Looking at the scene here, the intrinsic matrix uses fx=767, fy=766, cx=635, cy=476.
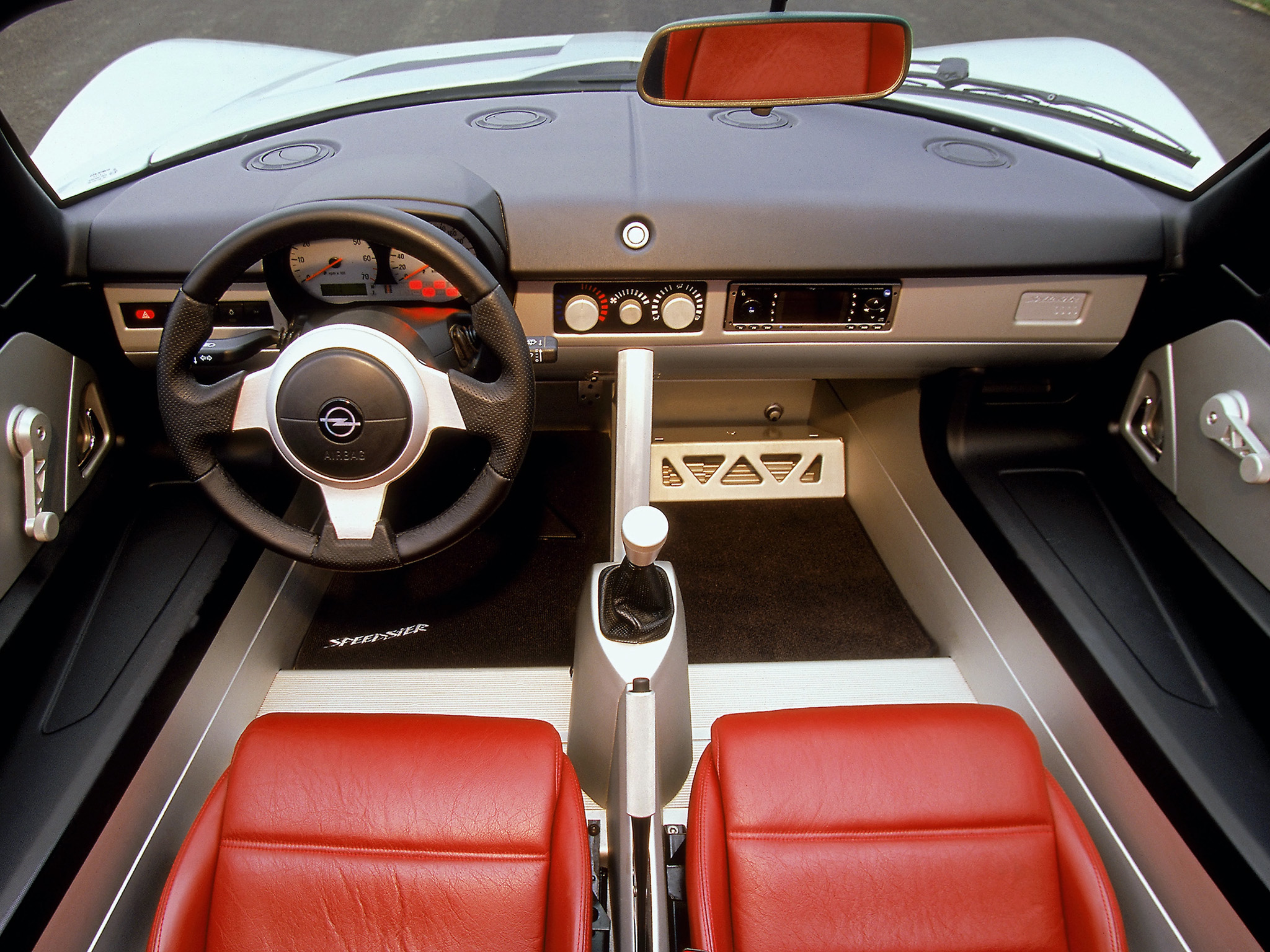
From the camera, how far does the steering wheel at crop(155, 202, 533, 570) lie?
0.93m

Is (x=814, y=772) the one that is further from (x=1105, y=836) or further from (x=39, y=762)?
(x=39, y=762)

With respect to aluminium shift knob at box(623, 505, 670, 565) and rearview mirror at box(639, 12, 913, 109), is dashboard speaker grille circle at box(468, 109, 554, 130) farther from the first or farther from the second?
aluminium shift knob at box(623, 505, 670, 565)

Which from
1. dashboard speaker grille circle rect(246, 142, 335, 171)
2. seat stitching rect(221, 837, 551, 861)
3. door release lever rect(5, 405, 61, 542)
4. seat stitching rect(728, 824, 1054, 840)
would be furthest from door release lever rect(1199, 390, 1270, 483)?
door release lever rect(5, 405, 61, 542)

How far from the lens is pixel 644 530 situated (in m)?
1.05

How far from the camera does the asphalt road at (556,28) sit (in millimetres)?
1321

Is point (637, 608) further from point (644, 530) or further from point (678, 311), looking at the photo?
point (678, 311)

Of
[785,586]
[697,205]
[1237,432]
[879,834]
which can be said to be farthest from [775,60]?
[785,586]

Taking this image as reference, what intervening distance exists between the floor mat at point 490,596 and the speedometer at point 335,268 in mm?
932

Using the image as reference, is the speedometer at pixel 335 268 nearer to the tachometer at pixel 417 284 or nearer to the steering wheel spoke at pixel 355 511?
the tachometer at pixel 417 284

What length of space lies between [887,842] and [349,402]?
2.89 ft

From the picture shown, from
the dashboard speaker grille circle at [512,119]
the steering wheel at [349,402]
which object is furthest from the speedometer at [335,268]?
the dashboard speaker grille circle at [512,119]

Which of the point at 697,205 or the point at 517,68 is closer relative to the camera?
the point at 697,205

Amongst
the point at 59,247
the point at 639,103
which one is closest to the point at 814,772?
the point at 639,103

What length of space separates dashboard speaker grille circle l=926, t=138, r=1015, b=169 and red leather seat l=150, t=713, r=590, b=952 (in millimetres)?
1278
